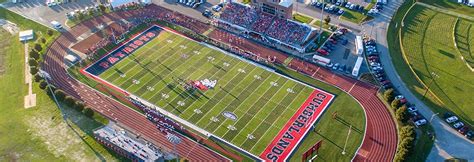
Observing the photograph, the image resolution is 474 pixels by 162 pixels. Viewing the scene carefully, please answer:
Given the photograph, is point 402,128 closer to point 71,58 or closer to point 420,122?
point 420,122

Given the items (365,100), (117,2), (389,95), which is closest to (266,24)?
(365,100)

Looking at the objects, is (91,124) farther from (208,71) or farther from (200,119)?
(208,71)

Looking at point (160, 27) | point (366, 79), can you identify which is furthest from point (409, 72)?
point (160, 27)

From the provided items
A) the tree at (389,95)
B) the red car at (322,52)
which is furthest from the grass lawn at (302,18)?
the tree at (389,95)

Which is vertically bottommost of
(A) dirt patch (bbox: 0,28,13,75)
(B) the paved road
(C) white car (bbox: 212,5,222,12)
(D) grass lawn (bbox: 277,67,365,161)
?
(A) dirt patch (bbox: 0,28,13,75)

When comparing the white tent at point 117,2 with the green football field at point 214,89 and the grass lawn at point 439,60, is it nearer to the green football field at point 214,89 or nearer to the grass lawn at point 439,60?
the green football field at point 214,89

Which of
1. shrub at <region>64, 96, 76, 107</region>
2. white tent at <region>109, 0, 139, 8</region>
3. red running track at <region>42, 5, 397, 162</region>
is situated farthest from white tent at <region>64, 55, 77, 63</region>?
white tent at <region>109, 0, 139, 8</region>

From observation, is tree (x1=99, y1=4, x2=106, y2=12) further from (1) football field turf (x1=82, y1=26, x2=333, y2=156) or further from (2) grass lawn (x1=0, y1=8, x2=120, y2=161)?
(2) grass lawn (x1=0, y1=8, x2=120, y2=161)
